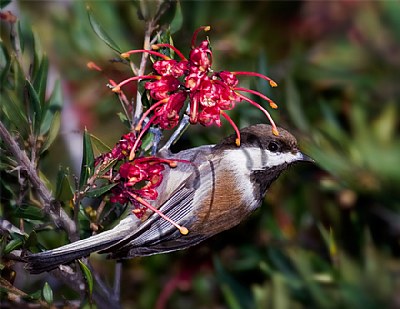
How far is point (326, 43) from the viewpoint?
12.3ft

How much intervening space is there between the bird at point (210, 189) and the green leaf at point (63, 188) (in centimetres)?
19

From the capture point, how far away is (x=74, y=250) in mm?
2174

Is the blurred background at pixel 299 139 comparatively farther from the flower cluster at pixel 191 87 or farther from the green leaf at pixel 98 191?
the green leaf at pixel 98 191

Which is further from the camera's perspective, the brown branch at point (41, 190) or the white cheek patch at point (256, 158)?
the white cheek patch at point (256, 158)

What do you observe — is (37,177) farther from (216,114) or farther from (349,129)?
→ (349,129)

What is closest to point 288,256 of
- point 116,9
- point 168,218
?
point 168,218

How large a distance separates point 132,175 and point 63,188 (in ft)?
0.66

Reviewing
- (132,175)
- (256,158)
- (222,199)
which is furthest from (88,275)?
(256,158)

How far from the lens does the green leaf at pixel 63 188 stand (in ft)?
7.22

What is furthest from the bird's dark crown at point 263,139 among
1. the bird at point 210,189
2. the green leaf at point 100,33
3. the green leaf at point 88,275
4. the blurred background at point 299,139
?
the green leaf at point 88,275

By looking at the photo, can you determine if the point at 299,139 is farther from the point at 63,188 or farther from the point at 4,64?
the point at 4,64

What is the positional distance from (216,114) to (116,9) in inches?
66.0

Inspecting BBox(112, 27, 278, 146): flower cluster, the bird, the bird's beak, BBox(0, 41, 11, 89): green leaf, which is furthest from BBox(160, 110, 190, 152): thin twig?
BBox(0, 41, 11, 89): green leaf

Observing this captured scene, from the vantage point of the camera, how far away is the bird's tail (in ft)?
6.91
